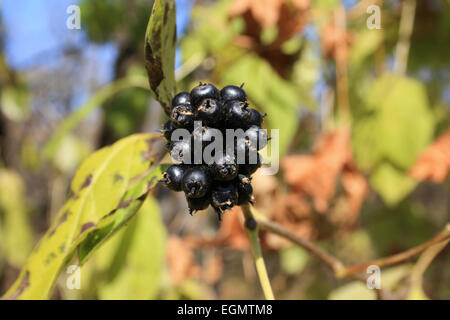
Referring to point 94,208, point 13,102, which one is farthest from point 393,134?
point 13,102

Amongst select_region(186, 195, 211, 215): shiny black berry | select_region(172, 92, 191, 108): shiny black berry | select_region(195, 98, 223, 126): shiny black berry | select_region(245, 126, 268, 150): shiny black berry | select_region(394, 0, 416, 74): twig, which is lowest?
select_region(186, 195, 211, 215): shiny black berry

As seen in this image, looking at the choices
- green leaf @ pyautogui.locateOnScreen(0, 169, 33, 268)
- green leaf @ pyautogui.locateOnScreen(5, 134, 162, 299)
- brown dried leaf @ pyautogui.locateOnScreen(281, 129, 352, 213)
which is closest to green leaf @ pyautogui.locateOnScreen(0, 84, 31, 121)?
green leaf @ pyautogui.locateOnScreen(0, 169, 33, 268)

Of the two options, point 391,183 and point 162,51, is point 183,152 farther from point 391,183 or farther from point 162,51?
point 391,183

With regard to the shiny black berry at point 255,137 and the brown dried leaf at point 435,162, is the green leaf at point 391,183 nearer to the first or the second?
the brown dried leaf at point 435,162

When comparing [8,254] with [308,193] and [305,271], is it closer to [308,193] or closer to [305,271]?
[305,271]

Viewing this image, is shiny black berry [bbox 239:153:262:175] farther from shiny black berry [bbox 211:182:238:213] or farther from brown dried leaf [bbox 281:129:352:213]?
brown dried leaf [bbox 281:129:352:213]
